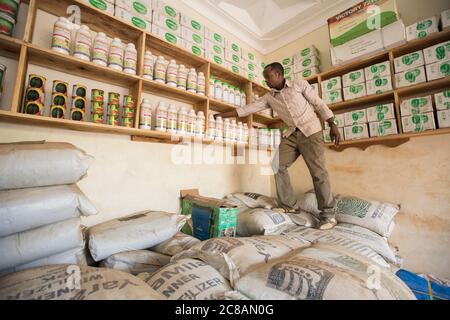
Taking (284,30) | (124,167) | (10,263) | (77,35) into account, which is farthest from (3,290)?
(284,30)

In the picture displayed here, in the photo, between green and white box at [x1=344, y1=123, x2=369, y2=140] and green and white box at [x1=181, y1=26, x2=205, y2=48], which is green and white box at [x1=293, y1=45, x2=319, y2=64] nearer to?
green and white box at [x1=344, y1=123, x2=369, y2=140]

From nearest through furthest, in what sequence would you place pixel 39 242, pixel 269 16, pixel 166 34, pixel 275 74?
pixel 39 242 < pixel 166 34 < pixel 275 74 < pixel 269 16

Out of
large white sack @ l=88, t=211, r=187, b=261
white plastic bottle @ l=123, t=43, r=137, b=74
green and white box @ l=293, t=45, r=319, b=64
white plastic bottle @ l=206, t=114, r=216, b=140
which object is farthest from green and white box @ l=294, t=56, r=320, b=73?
large white sack @ l=88, t=211, r=187, b=261

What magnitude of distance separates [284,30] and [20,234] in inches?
109

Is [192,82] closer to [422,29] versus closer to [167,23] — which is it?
[167,23]

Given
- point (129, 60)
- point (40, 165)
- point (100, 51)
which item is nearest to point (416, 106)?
point (129, 60)

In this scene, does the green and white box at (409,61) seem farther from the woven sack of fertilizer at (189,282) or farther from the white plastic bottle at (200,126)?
the woven sack of fertilizer at (189,282)

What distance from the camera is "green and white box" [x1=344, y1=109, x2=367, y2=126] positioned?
1.56 meters

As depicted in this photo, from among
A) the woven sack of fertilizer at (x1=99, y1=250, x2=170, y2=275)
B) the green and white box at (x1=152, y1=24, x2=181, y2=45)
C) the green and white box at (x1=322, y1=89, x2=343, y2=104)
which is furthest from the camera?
the green and white box at (x1=322, y1=89, x2=343, y2=104)

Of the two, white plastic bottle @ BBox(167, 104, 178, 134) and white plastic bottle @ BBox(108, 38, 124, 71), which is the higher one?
white plastic bottle @ BBox(108, 38, 124, 71)

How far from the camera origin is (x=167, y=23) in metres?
1.33

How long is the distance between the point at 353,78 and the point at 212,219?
163 centimetres

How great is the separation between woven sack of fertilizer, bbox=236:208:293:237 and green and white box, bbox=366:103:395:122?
104 cm

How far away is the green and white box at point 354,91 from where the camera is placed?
61.2 inches
